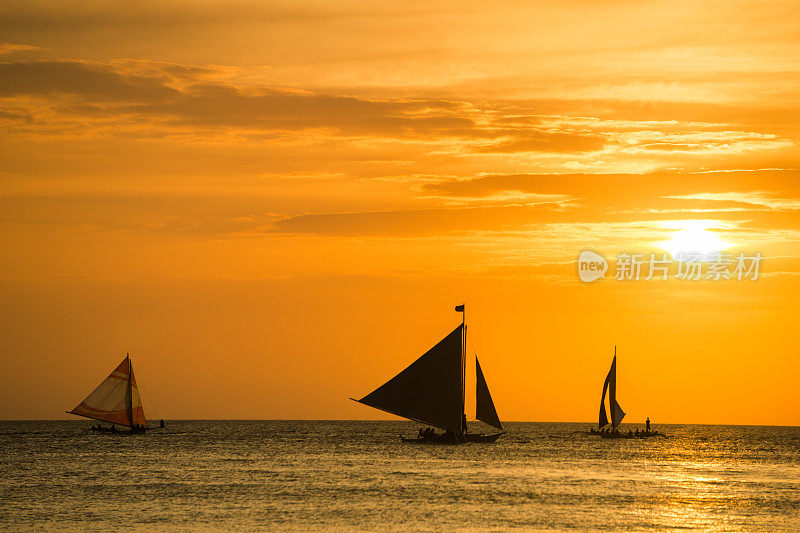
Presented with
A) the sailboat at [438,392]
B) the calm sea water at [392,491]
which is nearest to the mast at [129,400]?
the calm sea water at [392,491]

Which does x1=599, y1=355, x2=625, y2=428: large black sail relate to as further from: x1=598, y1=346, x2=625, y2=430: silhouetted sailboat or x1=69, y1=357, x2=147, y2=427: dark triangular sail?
x1=69, y1=357, x2=147, y2=427: dark triangular sail

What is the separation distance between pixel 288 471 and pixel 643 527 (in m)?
39.5

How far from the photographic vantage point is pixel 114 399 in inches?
4860

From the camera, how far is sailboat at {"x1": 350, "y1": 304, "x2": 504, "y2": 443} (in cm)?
8931

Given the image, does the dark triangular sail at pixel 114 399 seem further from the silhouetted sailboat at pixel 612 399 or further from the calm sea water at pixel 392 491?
the silhouetted sailboat at pixel 612 399

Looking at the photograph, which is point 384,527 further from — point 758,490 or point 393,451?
point 393,451

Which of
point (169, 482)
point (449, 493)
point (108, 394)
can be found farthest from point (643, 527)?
point (108, 394)

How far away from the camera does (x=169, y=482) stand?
71.4 m

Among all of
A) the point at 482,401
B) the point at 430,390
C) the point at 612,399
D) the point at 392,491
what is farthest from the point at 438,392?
the point at 612,399

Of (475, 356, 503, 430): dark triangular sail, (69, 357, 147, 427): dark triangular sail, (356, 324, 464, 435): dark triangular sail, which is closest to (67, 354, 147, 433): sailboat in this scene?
(69, 357, 147, 427): dark triangular sail

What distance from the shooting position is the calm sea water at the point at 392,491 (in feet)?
167

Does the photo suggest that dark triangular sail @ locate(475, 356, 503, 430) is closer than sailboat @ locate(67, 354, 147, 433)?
Yes

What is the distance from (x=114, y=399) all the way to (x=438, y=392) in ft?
162

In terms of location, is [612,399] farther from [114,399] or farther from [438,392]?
[114,399]
